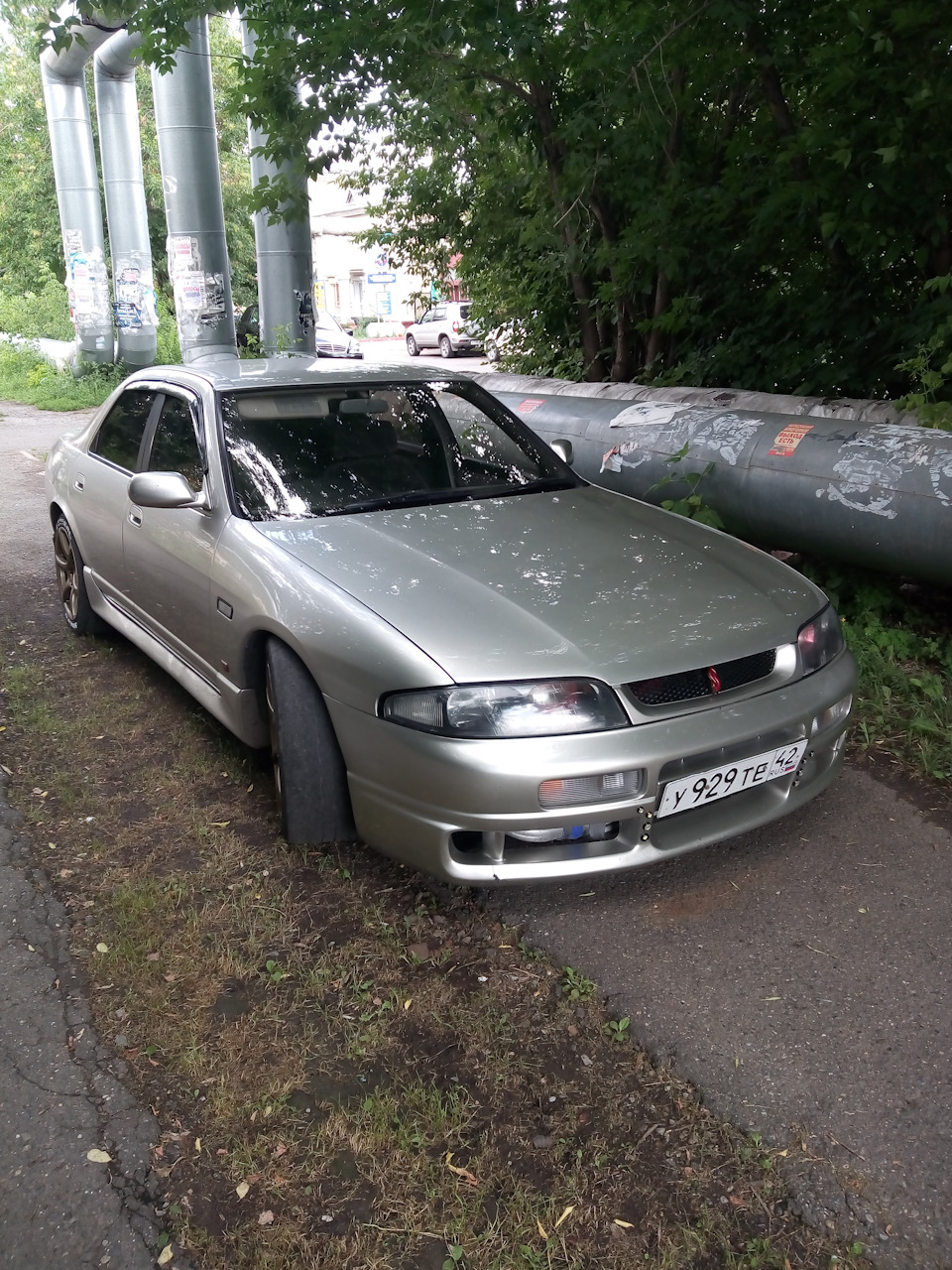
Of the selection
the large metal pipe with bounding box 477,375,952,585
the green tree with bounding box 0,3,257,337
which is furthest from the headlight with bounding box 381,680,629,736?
the green tree with bounding box 0,3,257,337

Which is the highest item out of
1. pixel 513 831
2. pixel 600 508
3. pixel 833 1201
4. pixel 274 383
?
pixel 274 383

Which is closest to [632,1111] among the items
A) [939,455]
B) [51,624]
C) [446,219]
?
[939,455]

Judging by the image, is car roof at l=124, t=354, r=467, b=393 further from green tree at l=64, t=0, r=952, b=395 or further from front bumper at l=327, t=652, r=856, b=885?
green tree at l=64, t=0, r=952, b=395

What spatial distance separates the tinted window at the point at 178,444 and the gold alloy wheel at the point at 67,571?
111 cm

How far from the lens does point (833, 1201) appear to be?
193 centimetres

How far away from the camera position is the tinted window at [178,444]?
3.65m

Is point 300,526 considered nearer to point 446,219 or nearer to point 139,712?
point 139,712

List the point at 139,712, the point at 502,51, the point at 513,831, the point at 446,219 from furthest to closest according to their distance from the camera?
1. the point at 446,219
2. the point at 502,51
3. the point at 139,712
4. the point at 513,831

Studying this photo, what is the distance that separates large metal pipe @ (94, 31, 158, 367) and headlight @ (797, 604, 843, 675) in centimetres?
1470

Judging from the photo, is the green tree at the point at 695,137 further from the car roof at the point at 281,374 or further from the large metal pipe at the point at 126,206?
the large metal pipe at the point at 126,206

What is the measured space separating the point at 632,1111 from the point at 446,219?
9.68 metres

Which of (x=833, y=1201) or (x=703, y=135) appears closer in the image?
(x=833, y=1201)

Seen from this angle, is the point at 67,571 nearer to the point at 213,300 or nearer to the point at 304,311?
the point at 304,311

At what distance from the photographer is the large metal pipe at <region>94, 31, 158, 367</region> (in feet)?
48.1
